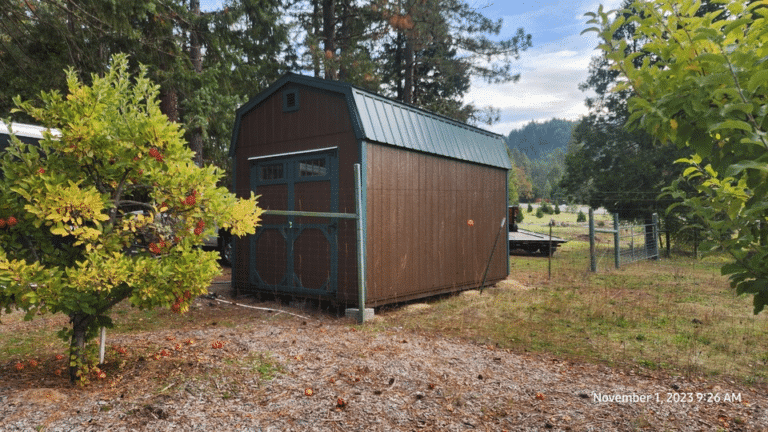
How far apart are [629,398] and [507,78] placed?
18.6 meters

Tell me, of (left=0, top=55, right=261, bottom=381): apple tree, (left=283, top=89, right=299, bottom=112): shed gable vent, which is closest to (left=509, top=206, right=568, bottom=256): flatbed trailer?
(left=283, top=89, right=299, bottom=112): shed gable vent

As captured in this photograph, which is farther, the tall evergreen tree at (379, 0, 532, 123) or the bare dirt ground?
the tall evergreen tree at (379, 0, 532, 123)

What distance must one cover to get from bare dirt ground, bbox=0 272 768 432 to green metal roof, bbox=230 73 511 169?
341cm

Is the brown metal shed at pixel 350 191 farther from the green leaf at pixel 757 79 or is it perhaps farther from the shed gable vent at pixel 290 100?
the green leaf at pixel 757 79

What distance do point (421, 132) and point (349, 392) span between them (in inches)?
210

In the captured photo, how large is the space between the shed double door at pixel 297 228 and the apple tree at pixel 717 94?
5690 millimetres

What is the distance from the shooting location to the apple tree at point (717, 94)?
1543mm

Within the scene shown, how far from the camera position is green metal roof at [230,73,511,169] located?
272 inches

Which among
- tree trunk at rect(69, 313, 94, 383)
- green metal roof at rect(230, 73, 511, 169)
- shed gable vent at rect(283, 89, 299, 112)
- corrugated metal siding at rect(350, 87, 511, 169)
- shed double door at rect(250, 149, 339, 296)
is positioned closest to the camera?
tree trunk at rect(69, 313, 94, 383)

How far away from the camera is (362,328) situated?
607 cm

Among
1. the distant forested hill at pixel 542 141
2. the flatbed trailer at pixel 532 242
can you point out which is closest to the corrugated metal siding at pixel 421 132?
A: the flatbed trailer at pixel 532 242

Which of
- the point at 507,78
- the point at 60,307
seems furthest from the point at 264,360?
the point at 507,78

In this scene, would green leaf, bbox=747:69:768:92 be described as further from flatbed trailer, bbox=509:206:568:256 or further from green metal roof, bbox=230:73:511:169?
flatbed trailer, bbox=509:206:568:256

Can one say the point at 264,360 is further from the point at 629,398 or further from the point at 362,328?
the point at 629,398
